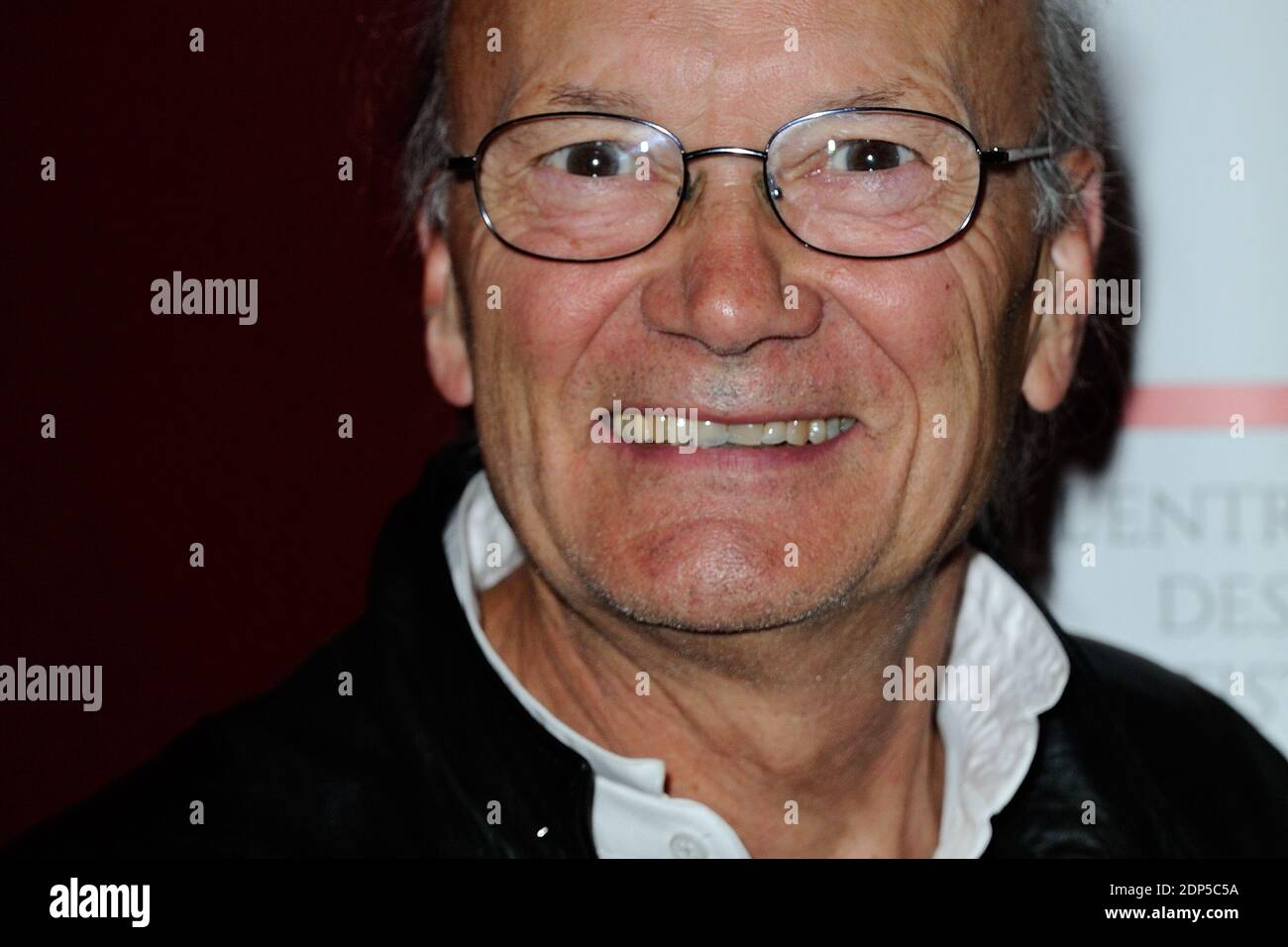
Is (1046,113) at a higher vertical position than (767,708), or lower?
higher

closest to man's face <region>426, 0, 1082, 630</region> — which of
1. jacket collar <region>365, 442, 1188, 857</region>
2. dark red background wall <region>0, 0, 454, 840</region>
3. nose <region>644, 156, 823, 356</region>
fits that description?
nose <region>644, 156, 823, 356</region>

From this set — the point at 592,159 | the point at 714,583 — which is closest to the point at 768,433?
the point at 714,583

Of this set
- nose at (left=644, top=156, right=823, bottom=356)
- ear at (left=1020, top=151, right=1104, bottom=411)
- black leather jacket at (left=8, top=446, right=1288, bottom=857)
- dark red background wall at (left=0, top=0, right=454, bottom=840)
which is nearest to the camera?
nose at (left=644, top=156, right=823, bottom=356)

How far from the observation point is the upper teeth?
3.55 feet

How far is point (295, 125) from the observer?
148 cm

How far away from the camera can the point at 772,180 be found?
3.41 feet

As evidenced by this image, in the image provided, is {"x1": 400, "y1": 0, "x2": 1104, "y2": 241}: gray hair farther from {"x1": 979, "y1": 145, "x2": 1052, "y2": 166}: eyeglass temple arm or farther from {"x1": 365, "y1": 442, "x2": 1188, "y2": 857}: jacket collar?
{"x1": 365, "y1": 442, "x2": 1188, "y2": 857}: jacket collar

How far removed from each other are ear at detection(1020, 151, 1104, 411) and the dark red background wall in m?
0.66

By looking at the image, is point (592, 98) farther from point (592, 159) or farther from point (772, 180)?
point (772, 180)

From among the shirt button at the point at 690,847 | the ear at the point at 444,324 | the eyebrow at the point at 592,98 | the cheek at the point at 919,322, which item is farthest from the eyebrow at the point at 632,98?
the shirt button at the point at 690,847

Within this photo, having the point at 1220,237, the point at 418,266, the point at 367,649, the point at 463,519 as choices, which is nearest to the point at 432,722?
the point at 367,649

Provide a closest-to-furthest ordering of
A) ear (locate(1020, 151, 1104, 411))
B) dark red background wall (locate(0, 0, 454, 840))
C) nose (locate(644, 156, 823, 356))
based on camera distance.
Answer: nose (locate(644, 156, 823, 356)) < ear (locate(1020, 151, 1104, 411)) < dark red background wall (locate(0, 0, 454, 840))

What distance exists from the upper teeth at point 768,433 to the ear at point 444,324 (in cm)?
26

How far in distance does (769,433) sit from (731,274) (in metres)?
0.14
